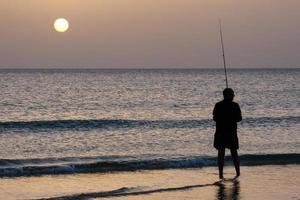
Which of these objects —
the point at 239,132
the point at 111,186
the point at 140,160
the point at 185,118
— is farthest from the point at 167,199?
the point at 185,118

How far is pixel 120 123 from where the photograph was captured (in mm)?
27250

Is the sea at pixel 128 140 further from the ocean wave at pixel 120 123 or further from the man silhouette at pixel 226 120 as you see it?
the man silhouette at pixel 226 120

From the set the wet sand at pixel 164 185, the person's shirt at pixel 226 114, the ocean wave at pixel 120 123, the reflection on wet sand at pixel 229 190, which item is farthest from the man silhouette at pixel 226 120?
the ocean wave at pixel 120 123

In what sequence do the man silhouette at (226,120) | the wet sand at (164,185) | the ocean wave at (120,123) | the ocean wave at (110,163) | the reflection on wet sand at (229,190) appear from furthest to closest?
1. the ocean wave at (120,123)
2. the ocean wave at (110,163)
3. the man silhouette at (226,120)
4. the wet sand at (164,185)
5. the reflection on wet sand at (229,190)

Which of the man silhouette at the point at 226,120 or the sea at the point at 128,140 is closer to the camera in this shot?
the man silhouette at the point at 226,120

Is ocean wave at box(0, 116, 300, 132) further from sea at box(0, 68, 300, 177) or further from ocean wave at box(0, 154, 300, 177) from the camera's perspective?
ocean wave at box(0, 154, 300, 177)

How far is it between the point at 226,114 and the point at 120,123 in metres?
16.0

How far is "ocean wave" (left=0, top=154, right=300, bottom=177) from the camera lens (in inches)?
539

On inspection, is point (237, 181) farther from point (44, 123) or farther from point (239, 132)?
point (44, 123)

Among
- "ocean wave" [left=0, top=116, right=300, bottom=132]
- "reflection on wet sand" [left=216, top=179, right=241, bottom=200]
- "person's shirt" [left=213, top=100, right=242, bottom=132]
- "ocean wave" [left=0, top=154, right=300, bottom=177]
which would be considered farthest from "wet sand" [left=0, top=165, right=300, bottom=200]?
"ocean wave" [left=0, top=116, right=300, bottom=132]

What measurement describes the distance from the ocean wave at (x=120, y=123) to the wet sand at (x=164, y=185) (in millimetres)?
12007

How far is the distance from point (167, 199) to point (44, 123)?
17.5m

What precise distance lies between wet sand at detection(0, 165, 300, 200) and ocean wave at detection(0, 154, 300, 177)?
0.65 meters

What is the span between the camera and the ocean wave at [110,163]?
1370cm
